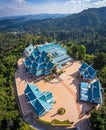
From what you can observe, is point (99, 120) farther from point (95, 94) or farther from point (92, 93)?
point (92, 93)

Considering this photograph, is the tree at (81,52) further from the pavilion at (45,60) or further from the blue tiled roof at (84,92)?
the blue tiled roof at (84,92)

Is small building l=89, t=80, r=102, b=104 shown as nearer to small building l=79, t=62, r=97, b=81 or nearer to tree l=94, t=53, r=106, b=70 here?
small building l=79, t=62, r=97, b=81

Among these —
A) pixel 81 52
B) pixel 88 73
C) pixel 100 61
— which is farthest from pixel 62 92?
pixel 81 52

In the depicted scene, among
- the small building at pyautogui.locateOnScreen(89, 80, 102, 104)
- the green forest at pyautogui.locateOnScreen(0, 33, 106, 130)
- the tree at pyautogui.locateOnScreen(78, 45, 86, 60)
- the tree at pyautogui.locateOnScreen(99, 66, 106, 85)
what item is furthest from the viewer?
the tree at pyautogui.locateOnScreen(78, 45, 86, 60)

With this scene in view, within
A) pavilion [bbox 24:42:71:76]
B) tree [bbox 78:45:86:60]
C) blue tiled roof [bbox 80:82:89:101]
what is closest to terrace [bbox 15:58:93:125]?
blue tiled roof [bbox 80:82:89:101]

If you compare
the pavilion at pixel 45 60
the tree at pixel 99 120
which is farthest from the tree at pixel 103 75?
the tree at pixel 99 120

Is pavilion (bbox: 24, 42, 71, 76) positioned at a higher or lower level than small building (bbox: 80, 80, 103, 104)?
higher

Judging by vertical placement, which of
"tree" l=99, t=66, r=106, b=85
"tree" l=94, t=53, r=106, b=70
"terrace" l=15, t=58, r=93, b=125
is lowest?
"terrace" l=15, t=58, r=93, b=125
